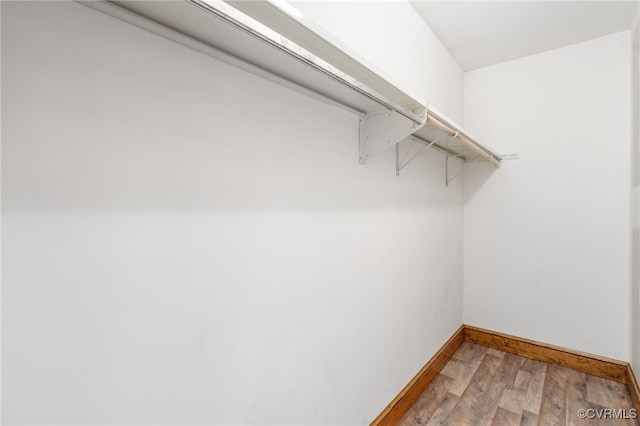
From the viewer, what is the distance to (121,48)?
2.19 feet

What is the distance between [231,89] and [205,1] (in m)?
0.34

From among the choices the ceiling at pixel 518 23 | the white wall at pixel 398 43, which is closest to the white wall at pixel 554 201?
the ceiling at pixel 518 23

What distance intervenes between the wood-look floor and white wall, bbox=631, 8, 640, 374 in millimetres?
297

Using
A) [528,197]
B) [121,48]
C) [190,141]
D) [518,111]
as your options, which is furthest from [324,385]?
[518,111]

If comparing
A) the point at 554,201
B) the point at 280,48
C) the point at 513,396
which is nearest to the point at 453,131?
the point at 280,48

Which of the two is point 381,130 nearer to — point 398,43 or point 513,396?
point 398,43

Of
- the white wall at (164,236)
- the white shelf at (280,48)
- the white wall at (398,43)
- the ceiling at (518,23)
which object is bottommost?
the white wall at (164,236)

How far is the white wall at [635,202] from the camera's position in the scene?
1.84 metres

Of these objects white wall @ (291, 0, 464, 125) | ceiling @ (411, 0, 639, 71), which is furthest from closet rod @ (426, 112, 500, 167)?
ceiling @ (411, 0, 639, 71)

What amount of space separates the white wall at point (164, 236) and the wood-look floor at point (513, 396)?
2.56ft

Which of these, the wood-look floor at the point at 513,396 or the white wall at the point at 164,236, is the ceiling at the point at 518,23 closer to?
the white wall at the point at 164,236

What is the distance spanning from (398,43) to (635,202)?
1820 mm

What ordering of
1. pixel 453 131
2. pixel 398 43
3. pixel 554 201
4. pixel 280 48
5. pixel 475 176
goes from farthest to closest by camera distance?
pixel 475 176 < pixel 554 201 < pixel 398 43 < pixel 453 131 < pixel 280 48

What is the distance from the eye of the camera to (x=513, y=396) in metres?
1.88
